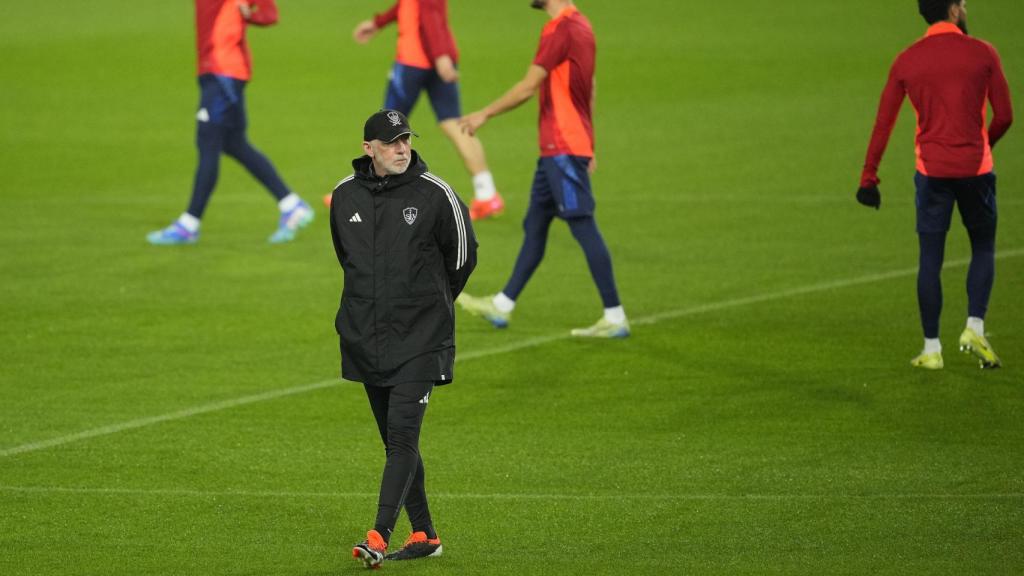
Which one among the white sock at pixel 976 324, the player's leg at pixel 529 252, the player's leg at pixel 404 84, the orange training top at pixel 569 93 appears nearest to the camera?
the white sock at pixel 976 324

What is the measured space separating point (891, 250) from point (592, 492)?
6.22 meters

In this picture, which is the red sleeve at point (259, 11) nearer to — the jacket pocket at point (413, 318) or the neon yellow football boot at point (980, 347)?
the neon yellow football boot at point (980, 347)

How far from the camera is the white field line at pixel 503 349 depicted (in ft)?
29.1

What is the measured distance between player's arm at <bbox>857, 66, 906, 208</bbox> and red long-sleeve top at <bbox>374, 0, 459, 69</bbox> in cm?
537

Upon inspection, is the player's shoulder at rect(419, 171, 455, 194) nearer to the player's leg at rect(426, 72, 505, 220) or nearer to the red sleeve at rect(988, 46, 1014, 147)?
the red sleeve at rect(988, 46, 1014, 147)

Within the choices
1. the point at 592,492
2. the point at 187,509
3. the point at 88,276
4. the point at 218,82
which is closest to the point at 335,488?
the point at 187,509

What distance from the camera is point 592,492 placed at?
313 inches

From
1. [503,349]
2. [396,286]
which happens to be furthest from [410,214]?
[503,349]

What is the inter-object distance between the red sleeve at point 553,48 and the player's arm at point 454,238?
398 centimetres

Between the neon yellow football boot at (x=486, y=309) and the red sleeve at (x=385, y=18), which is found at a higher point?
the red sleeve at (x=385, y=18)

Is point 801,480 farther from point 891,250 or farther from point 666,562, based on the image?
point 891,250

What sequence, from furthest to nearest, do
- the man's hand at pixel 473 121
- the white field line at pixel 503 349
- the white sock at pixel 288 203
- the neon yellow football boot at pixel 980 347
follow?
the white sock at pixel 288 203
the man's hand at pixel 473 121
the neon yellow football boot at pixel 980 347
the white field line at pixel 503 349

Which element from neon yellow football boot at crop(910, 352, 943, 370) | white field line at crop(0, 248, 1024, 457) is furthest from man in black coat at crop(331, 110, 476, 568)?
neon yellow football boot at crop(910, 352, 943, 370)

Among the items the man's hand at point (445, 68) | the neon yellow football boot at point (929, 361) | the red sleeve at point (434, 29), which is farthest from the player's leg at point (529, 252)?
the red sleeve at point (434, 29)
